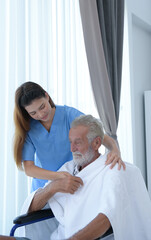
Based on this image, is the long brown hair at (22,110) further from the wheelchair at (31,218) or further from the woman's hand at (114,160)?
the woman's hand at (114,160)

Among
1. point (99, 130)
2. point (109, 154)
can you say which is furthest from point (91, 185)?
point (99, 130)

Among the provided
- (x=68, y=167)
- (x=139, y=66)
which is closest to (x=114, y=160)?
(x=68, y=167)

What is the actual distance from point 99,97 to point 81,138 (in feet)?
4.29

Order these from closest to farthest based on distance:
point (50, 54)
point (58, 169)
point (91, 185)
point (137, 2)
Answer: point (91, 185) < point (58, 169) < point (50, 54) < point (137, 2)

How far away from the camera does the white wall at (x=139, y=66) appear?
154 inches

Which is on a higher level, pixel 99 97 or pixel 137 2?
pixel 137 2

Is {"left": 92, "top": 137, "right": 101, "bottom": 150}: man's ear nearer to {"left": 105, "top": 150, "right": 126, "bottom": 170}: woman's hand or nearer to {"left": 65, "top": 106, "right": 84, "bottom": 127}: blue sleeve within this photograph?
{"left": 105, "top": 150, "right": 126, "bottom": 170}: woman's hand

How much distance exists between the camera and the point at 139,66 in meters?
4.39

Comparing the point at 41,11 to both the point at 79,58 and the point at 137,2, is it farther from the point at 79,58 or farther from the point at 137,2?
the point at 137,2

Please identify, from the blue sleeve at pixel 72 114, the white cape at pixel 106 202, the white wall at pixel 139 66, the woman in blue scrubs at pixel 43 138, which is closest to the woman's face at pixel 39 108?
the woman in blue scrubs at pixel 43 138

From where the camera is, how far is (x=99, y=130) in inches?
69.4

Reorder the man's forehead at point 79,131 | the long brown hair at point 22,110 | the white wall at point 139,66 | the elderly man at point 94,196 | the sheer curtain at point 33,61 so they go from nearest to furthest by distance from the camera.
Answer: the elderly man at point 94,196 → the long brown hair at point 22,110 → the man's forehead at point 79,131 → the sheer curtain at point 33,61 → the white wall at point 139,66

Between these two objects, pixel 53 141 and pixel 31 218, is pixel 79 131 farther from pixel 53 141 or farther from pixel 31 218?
pixel 31 218

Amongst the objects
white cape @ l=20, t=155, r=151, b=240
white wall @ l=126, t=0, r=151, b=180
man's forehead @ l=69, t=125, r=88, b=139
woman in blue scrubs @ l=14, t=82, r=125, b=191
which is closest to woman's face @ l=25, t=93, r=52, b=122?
woman in blue scrubs @ l=14, t=82, r=125, b=191
